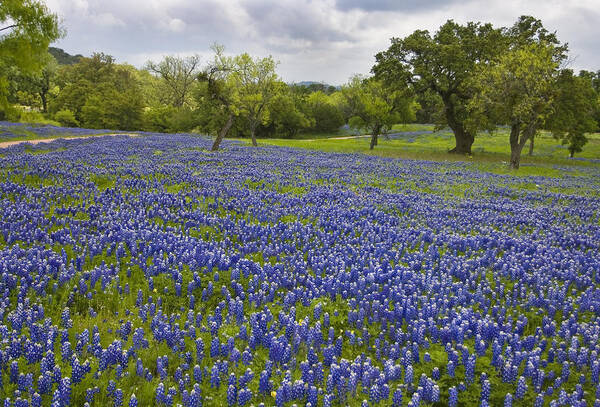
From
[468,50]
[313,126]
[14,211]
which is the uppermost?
[468,50]

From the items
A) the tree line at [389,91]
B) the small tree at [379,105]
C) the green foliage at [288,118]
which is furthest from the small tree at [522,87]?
the green foliage at [288,118]

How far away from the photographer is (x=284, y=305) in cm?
528

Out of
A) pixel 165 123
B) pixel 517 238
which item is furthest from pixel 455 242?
pixel 165 123

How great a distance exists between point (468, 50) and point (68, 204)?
4146 centimetres

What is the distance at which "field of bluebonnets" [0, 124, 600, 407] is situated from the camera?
3707 millimetres

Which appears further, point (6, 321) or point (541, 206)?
point (541, 206)

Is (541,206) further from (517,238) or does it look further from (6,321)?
(6,321)

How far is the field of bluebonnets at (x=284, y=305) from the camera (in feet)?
12.2

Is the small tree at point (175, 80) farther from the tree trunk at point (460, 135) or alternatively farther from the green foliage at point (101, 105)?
the tree trunk at point (460, 135)

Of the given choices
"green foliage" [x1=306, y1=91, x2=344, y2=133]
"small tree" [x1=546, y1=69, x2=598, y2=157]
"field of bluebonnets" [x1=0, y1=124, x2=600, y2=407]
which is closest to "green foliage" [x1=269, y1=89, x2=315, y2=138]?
"green foliage" [x1=306, y1=91, x2=344, y2=133]

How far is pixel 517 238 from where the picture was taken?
9.21 m

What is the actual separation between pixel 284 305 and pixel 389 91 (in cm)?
4135

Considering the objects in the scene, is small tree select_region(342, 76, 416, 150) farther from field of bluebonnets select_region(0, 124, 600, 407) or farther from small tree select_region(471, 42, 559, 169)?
field of bluebonnets select_region(0, 124, 600, 407)

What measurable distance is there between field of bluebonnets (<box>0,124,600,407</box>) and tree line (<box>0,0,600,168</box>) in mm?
18885
